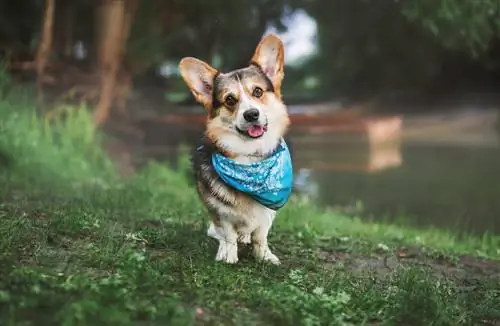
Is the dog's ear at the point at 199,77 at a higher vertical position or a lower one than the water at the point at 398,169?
higher

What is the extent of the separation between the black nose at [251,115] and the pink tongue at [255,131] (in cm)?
5

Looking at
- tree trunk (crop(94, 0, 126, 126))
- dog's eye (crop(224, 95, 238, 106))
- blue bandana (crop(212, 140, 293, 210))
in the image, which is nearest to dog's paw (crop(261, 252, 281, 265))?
blue bandana (crop(212, 140, 293, 210))

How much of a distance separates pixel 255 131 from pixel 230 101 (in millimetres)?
164

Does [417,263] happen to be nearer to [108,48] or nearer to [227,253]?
[227,253]

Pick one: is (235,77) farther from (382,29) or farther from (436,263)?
(382,29)

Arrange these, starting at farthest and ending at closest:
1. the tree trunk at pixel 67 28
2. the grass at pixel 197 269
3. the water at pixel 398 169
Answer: the tree trunk at pixel 67 28
the water at pixel 398 169
the grass at pixel 197 269

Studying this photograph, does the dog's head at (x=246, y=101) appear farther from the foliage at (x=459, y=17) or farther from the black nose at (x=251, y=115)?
the foliage at (x=459, y=17)

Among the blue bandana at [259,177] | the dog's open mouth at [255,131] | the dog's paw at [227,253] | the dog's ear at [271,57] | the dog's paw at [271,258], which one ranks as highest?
the dog's ear at [271,57]

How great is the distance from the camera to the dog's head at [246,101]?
2.98 meters

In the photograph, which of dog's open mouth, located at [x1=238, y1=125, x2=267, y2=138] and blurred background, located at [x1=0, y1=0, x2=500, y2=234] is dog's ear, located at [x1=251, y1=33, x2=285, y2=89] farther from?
blurred background, located at [x1=0, y1=0, x2=500, y2=234]

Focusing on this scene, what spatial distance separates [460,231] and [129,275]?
3.94 meters

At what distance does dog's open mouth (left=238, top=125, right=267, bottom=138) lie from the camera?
2971mm

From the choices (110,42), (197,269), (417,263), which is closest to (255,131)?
(197,269)

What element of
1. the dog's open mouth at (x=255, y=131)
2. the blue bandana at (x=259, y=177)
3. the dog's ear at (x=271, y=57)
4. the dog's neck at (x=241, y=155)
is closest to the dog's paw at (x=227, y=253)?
the blue bandana at (x=259, y=177)
